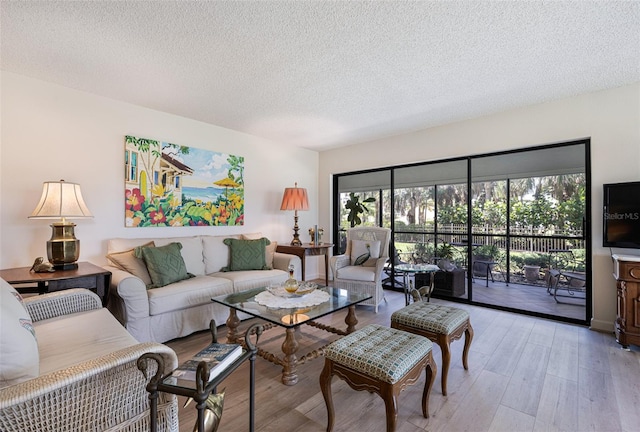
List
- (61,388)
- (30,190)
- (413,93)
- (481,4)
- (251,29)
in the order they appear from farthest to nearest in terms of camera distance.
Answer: (413,93) < (30,190) < (251,29) < (481,4) < (61,388)

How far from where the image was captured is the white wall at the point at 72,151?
256cm

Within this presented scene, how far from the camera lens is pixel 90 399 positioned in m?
1.05

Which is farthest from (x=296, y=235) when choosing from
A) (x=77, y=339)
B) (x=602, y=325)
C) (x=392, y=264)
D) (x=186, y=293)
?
(x=602, y=325)

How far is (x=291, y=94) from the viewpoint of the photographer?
9.72 ft

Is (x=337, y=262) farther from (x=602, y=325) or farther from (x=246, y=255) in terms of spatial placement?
(x=602, y=325)

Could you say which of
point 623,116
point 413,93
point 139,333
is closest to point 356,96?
point 413,93

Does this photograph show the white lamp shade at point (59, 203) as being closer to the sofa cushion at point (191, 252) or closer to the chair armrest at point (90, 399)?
the sofa cushion at point (191, 252)

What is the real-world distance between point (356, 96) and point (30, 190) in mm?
3204

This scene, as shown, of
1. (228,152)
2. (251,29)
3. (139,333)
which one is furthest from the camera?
(228,152)

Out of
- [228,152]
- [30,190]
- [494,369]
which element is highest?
[228,152]

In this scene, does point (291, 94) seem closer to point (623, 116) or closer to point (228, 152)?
point (228, 152)

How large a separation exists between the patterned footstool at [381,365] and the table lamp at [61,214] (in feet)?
7.81

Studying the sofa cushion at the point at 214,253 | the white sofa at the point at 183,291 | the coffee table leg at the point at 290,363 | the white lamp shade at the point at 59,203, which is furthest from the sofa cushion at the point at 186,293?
the coffee table leg at the point at 290,363

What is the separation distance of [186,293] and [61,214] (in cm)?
119
